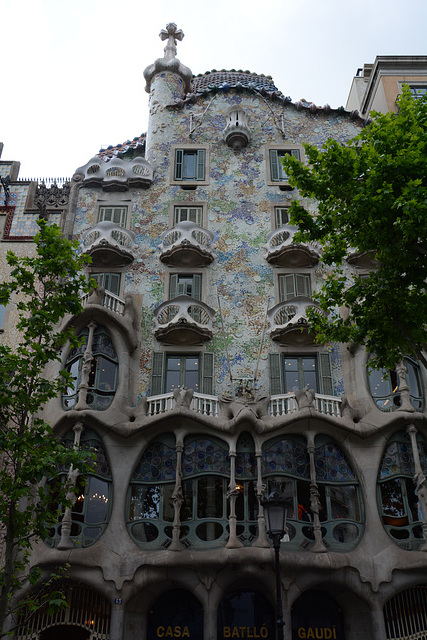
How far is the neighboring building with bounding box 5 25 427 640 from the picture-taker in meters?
17.4

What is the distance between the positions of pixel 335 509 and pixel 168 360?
7.60 meters

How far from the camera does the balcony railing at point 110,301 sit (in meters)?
20.9

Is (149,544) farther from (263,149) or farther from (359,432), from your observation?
(263,149)

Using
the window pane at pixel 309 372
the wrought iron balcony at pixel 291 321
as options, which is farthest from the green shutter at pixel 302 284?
the window pane at pixel 309 372

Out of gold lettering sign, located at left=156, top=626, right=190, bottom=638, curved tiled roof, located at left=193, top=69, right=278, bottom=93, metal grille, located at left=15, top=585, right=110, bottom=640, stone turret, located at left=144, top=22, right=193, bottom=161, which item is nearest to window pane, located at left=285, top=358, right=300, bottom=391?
gold lettering sign, located at left=156, top=626, right=190, bottom=638

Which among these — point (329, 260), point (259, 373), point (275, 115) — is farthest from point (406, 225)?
point (275, 115)

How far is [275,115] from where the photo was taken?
27844 millimetres

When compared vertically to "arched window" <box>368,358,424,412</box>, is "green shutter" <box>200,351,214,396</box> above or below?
above

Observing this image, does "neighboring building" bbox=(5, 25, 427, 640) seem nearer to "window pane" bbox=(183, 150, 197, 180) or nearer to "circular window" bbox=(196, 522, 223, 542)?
"circular window" bbox=(196, 522, 223, 542)

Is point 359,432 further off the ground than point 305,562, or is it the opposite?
point 359,432

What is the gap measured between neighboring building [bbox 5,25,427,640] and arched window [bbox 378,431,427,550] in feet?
0.14

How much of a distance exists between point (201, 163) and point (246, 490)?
14475 millimetres

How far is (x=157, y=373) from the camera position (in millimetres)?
21172

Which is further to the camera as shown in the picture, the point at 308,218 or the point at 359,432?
the point at 359,432
